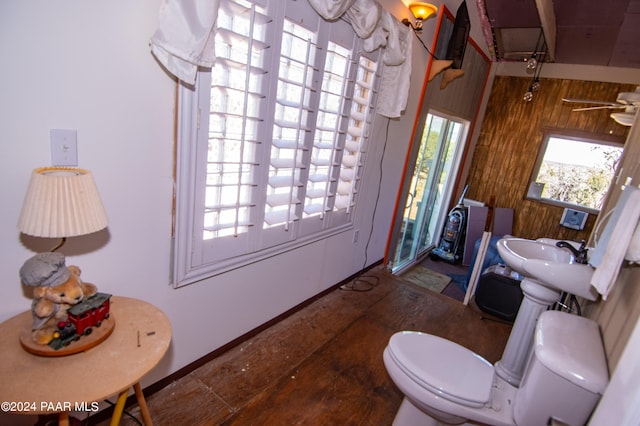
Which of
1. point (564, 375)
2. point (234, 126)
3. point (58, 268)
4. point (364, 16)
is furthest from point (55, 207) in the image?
point (364, 16)

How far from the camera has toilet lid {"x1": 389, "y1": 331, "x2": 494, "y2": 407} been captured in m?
1.24

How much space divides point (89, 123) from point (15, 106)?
0.17 metres

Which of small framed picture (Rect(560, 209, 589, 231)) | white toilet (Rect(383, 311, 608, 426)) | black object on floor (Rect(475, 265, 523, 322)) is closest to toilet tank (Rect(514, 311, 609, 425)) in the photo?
white toilet (Rect(383, 311, 608, 426))

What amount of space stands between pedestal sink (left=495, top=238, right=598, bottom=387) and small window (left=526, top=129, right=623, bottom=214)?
3057mm

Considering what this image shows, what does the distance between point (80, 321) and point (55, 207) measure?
35cm

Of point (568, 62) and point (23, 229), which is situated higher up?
point (568, 62)

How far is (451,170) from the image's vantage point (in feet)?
14.6

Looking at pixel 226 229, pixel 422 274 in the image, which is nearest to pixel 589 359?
pixel 226 229

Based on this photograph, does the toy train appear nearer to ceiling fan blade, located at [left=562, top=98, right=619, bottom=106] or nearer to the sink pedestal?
the sink pedestal

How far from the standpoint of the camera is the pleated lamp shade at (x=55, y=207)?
2.61 ft

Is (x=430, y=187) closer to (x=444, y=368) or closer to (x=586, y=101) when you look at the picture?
(x=586, y=101)

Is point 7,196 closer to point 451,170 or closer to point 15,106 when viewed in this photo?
point 15,106

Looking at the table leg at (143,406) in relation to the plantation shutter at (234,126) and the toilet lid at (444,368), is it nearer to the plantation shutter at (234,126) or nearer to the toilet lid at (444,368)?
the plantation shutter at (234,126)

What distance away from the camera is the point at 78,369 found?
840 millimetres
